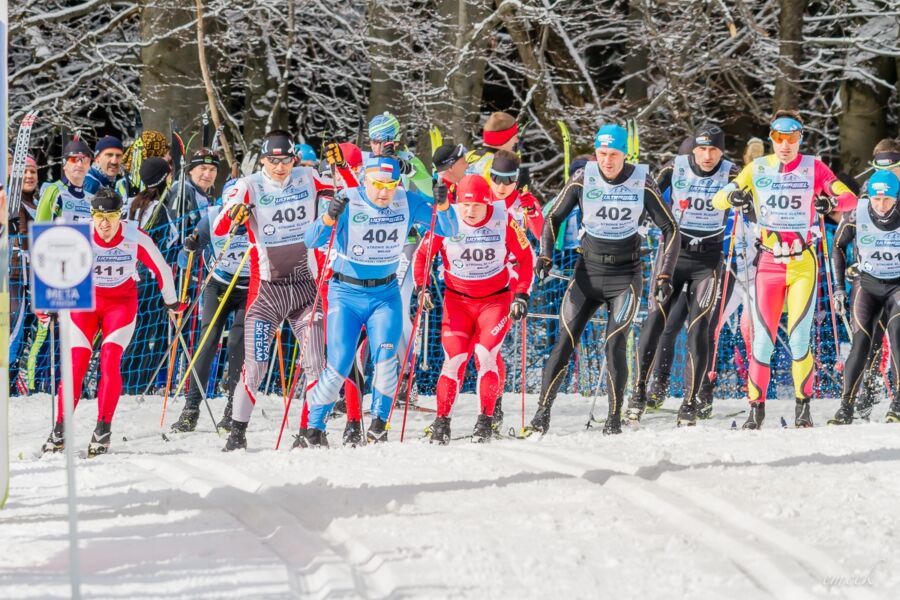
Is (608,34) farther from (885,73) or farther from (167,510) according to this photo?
(167,510)

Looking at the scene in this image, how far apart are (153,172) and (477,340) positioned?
11.9 ft

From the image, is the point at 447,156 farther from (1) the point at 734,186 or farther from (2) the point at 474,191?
(1) the point at 734,186

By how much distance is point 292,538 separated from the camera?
6133mm

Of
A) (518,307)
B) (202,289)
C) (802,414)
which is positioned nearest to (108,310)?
(202,289)

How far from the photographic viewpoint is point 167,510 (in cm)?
667

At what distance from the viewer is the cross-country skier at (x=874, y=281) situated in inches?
419

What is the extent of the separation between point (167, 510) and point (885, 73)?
14173 millimetres

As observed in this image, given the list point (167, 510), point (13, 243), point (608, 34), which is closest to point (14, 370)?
point (13, 243)

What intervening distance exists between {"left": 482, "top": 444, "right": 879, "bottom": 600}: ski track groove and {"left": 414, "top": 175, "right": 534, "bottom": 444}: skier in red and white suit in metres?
1.54

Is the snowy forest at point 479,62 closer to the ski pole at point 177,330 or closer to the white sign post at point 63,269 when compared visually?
the ski pole at point 177,330

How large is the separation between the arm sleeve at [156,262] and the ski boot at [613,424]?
10.5 feet

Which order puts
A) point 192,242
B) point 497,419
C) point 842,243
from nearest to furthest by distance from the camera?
point 192,242, point 497,419, point 842,243

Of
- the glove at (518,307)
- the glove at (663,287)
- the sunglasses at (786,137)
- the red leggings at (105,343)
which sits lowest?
the red leggings at (105,343)

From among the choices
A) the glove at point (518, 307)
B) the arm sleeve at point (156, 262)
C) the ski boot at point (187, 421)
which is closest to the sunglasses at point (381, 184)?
the glove at point (518, 307)
